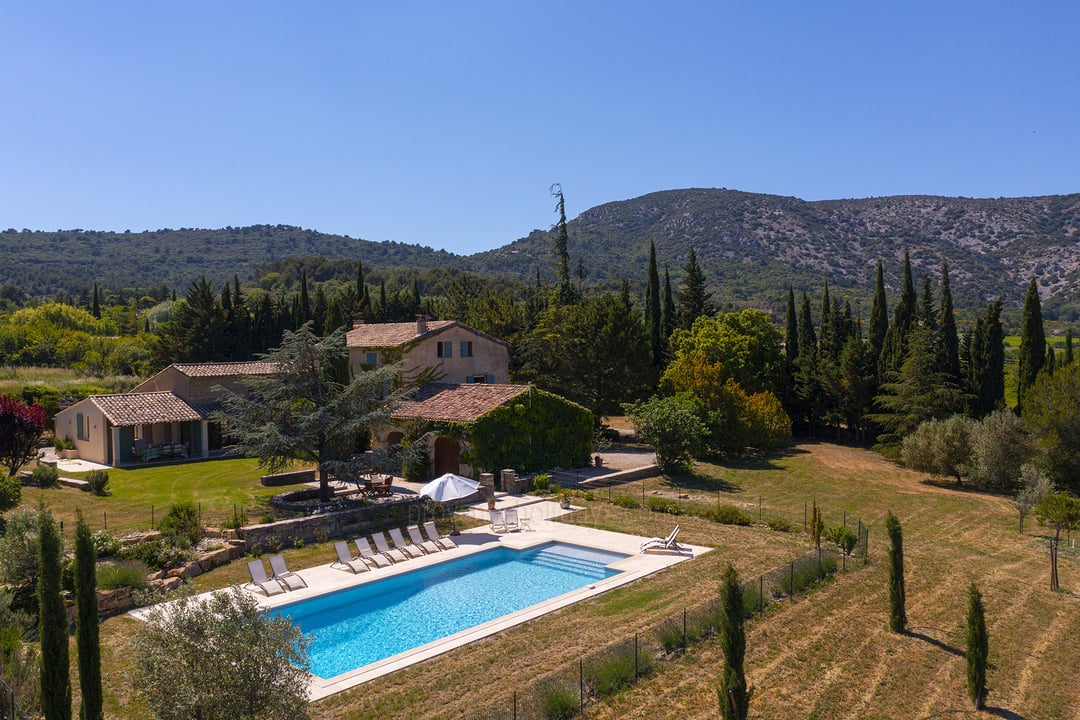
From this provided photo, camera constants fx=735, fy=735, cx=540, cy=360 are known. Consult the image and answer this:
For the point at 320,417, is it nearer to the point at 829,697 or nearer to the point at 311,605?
the point at 311,605

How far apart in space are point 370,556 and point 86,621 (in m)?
11.4

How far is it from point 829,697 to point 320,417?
65.4 ft

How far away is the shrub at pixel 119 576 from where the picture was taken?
17.5 metres

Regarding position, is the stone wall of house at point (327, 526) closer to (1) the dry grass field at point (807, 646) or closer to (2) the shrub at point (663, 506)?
(1) the dry grass field at point (807, 646)

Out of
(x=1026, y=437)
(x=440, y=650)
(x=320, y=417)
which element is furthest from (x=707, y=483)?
(x=440, y=650)

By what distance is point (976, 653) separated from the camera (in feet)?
43.4

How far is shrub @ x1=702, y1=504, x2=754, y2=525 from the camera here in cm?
2630

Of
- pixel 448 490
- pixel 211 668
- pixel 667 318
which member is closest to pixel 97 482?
pixel 448 490

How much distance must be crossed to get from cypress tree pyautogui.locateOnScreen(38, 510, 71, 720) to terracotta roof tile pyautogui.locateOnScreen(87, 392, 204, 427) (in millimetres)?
30015

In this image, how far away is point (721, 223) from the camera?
18900 centimetres

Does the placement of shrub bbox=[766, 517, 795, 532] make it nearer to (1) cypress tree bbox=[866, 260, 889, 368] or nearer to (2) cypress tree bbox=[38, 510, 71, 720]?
(2) cypress tree bbox=[38, 510, 71, 720]

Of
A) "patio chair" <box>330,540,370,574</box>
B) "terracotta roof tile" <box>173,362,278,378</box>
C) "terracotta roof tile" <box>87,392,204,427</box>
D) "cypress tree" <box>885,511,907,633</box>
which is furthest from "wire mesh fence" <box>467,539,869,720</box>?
"terracotta roof tile" <box>173,362,278,378</box>

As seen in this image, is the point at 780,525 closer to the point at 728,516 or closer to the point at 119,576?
the point at 728,516

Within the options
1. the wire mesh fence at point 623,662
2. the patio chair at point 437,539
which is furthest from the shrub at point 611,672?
the patio chair at point 437,539
